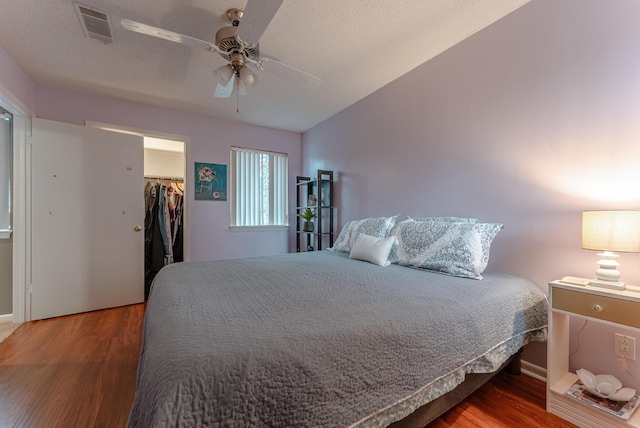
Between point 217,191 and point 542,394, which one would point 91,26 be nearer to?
point 217,191

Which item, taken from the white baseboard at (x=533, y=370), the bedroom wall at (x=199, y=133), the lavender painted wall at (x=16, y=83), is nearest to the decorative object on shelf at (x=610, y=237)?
Answer: the white baseboard at (x=533, y=370)

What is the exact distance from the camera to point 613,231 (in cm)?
129

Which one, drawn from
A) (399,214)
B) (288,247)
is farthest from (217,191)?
(399,214)

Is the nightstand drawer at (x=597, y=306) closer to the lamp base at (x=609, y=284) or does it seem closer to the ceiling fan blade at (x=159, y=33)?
the lamp base at (x=609, y=284)

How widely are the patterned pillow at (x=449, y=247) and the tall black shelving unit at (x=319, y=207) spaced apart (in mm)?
1628

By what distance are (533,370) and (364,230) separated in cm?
155

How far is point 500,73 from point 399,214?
1371 millimetres

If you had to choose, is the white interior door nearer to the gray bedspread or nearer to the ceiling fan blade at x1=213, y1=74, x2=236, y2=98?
the ceiling fan blade at x1=213, y1=74, x2=236, y2=98

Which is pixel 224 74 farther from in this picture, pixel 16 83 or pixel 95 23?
pixel 16 83

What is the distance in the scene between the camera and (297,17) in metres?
1.91

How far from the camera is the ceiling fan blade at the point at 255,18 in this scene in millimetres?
1313

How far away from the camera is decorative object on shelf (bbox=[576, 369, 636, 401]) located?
1326mm

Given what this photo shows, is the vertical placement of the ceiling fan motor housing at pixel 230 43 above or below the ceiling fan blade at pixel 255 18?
above

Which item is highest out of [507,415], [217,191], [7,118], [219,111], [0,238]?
[219,111]
